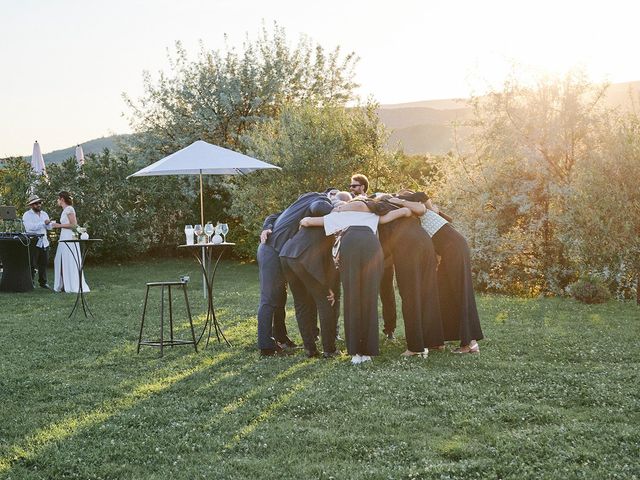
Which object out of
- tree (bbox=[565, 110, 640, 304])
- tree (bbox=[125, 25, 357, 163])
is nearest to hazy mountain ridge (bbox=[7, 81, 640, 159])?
tree (bbox=[125, 25, 357, 163])

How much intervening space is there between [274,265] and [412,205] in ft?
5.47

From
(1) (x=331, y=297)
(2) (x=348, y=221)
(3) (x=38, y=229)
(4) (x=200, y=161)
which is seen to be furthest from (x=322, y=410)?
(3) (x=38, y=229)

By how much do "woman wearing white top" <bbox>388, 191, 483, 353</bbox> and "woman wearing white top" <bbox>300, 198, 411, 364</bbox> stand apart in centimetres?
56

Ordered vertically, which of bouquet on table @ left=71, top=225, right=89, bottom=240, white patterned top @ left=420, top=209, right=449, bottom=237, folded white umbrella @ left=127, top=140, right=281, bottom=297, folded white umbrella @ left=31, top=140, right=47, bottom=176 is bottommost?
bouquet on table @ left=71, top=225, right=89, bottom=240

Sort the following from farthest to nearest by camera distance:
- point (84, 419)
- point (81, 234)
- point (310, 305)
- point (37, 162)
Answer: point (37, 162) → point (81, 234) → point (310, 305) → point (84, 419)

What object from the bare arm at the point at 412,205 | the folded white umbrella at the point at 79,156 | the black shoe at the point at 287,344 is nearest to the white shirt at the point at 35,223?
the folded white umbrella at the point at 79,156

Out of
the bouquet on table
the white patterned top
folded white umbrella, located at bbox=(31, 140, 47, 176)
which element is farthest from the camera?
folded white umbrella, located at bbox=(31, 140, 47, 176)

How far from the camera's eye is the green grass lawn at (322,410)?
15.0 feet

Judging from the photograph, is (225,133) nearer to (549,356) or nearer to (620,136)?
(620,136)

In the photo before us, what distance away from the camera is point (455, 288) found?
8055 mm

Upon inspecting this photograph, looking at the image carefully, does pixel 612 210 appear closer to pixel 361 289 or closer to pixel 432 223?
pixel 432 223

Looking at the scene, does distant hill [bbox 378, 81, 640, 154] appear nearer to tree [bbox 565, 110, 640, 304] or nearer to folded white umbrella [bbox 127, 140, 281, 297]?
tree [bbox 565, 110, 640, 304]

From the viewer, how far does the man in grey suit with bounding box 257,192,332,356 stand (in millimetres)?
8188

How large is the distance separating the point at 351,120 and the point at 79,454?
14698 millimetres
